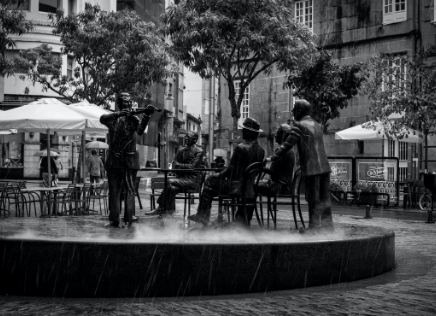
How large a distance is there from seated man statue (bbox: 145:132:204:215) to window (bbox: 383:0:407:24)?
19645 millimetres

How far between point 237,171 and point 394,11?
22.5 meters

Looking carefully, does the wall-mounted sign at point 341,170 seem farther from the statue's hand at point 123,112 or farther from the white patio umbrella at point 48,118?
the statue's hand at point 123,112

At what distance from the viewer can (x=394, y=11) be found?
1166 inches

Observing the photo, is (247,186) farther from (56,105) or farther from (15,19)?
(15,19)

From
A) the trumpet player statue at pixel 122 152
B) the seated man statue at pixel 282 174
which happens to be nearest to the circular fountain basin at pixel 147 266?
the trumpet player statue at pixel 122 152

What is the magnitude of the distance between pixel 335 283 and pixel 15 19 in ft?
48.8

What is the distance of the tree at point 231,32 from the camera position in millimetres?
21500

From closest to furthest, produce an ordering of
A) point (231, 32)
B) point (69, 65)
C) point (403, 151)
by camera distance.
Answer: point (231, 32), point (403, 151), point (69, 65)

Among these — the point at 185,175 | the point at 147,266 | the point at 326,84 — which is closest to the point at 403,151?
the point at 326,84

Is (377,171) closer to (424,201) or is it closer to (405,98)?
(424,201)

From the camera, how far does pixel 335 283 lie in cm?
731

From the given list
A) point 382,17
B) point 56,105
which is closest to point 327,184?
point 56,105

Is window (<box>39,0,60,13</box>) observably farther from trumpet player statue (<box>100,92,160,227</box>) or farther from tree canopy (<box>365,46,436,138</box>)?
trumpet player statue (<box>100,92,160,227</box>)

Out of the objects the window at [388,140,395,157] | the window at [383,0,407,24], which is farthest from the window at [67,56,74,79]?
the window at [388,140,395,157]
